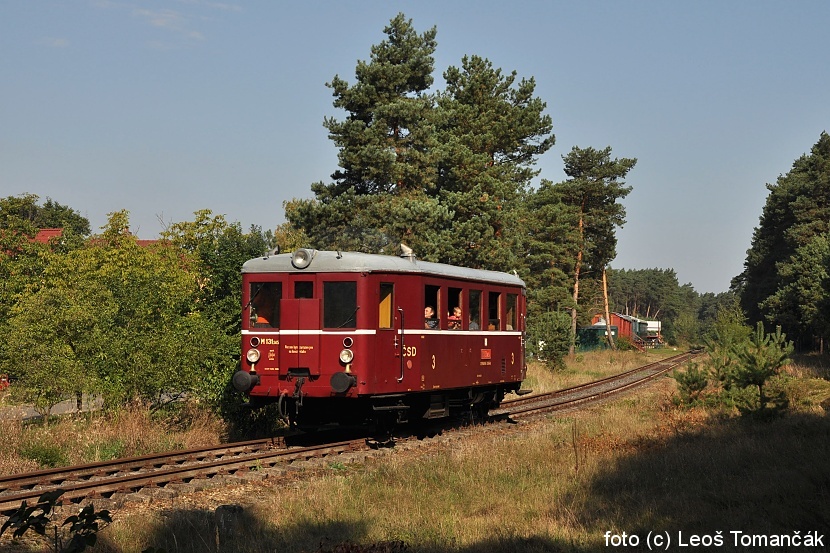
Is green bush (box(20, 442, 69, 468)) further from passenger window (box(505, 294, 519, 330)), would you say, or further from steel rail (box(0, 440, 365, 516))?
passenger window (box(505, 294, 519, 330))

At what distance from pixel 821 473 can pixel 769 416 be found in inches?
248

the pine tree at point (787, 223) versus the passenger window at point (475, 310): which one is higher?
the pine tree at point (787, 223)

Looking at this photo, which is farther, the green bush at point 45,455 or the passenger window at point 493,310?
the passenger window at point 493,310

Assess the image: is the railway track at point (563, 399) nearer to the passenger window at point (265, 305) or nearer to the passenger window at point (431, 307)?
the passenger window at point (431, 307)

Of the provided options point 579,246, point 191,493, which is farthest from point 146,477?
point 579,246

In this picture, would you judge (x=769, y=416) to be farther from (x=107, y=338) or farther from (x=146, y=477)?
(x=107, y=338)

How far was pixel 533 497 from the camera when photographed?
34.4ft

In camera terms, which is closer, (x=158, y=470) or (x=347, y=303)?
(x=158, y=470)

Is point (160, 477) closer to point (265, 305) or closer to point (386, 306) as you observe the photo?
point (265, 305)

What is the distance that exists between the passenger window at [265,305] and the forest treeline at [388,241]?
163 centimetres

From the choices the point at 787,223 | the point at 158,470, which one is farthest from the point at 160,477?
the point at 787,223

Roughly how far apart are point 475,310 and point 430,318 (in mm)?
1916

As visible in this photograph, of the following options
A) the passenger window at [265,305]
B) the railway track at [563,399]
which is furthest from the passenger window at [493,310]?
the passenger window at [265,305]

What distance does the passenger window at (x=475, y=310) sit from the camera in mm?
16938
